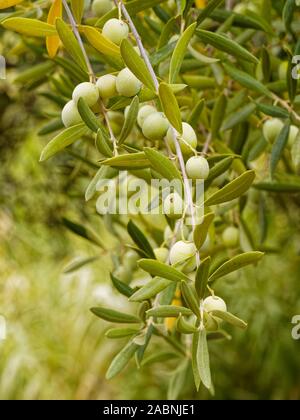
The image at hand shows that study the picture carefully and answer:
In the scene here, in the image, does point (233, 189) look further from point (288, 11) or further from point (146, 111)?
point (288, 11)

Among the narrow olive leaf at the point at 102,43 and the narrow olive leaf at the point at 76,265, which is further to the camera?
the narrow olive leaf at the point at 76,265

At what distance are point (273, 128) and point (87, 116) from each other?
0.87 ft

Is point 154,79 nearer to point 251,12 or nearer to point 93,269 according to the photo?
point 251,12

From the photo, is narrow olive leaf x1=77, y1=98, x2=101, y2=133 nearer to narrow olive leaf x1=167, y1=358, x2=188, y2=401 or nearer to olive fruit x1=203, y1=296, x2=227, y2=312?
olive fruit x1=203, y1=296, x2=227, y2=312

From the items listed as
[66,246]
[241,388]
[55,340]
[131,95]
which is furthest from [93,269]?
[131,95]

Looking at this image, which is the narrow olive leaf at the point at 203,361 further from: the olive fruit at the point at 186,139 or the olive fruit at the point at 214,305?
the olive fruit at the point at 186,139

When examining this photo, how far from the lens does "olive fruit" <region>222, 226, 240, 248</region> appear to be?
781 mm

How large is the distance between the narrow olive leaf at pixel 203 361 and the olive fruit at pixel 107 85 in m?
0.18

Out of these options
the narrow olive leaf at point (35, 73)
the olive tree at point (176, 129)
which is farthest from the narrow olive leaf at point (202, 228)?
the narrow olive leaf at point (35, 73)

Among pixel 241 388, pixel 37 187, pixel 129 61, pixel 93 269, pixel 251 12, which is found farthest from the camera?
pixel 93 269

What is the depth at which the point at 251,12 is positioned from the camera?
2.20 ft

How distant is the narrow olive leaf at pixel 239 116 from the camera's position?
67 centimetres

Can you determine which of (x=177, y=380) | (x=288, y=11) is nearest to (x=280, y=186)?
(x=288, y=11)

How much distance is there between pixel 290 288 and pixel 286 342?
0.23 metres
